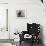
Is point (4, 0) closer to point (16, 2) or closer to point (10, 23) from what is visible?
point (16, 2)

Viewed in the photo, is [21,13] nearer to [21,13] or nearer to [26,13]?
[21,13]

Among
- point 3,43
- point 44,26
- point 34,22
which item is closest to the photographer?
point 3,43

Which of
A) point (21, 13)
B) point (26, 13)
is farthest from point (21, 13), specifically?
point (26, 13)

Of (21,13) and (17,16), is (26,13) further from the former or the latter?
(17,16)

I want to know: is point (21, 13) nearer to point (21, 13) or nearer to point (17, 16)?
point (21, 13)

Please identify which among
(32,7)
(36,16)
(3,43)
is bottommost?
(3,43)

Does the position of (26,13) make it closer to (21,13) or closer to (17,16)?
(21,13)

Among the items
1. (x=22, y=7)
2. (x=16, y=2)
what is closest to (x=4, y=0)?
(x=16, y=2)

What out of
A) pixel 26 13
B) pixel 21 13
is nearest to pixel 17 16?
pixel 21 13

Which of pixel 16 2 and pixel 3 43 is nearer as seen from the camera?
pixel 3 43

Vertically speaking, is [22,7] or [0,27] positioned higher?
[22,7]

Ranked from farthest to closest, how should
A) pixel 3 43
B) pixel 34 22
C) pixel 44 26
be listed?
pixel 34 22, pixel 44 26, pixel 3 43

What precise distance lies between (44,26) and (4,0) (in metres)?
1.14

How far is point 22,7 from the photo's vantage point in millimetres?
2549
